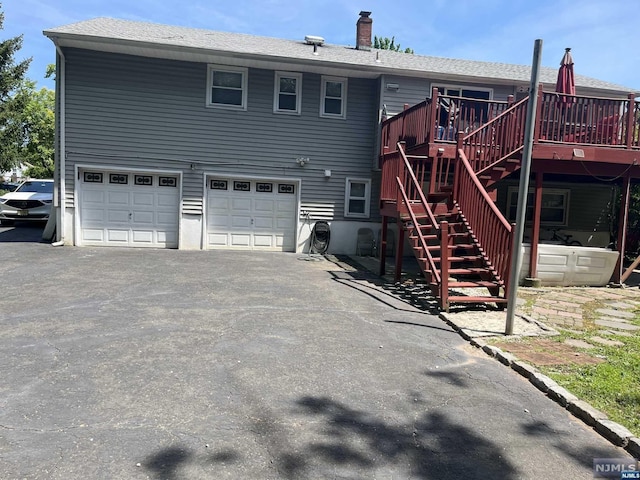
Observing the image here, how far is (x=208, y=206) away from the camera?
1303cm

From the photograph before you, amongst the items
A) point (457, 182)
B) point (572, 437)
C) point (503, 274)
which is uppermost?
point (457, 182)

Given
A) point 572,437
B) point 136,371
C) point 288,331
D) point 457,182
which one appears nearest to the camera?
point 572,437

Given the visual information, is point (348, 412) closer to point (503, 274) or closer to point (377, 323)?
point (377, 323)

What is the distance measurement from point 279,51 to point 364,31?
13.2 feet

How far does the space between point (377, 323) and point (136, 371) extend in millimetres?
3158

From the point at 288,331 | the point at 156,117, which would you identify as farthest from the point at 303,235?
the point at 288,331

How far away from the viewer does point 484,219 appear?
762 centimetres

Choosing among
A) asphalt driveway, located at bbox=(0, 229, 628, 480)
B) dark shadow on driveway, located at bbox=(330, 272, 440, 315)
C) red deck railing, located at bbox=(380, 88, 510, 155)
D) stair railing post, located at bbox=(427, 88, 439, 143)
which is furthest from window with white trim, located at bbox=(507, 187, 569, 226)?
asphalt driveway, located at bbox=(0, 229, 628, 480)

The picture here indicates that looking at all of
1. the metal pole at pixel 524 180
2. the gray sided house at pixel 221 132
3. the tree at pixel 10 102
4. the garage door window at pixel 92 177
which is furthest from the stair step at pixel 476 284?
the tree at pixel 10 102

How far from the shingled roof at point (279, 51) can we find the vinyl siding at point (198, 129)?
64 cm

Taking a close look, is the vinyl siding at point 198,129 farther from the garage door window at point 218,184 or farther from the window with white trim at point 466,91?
the window with white trim at point 466,91

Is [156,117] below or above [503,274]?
above

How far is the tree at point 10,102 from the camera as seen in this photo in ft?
86.9

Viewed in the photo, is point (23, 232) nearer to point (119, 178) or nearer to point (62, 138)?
point (62, 138)
